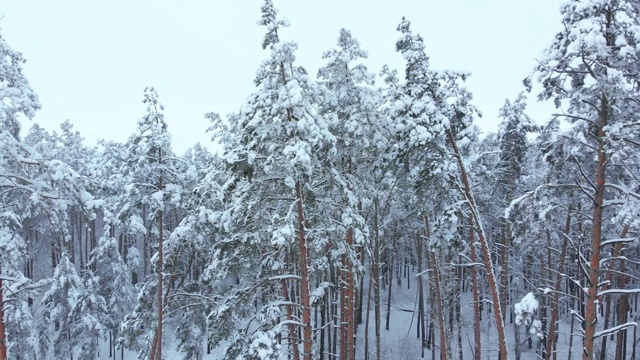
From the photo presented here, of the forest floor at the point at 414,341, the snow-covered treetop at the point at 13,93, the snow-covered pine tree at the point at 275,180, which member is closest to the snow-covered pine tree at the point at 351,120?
the snow-covered pine tree at the point at 275,180

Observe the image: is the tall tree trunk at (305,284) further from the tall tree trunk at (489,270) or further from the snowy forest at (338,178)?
the tall tree trunk at (489,270)

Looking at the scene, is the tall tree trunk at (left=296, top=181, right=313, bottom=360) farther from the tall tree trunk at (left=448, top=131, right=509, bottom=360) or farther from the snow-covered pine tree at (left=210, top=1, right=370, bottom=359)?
the tall tree trunk at (left=448, top=131, right=509, bottom=360)

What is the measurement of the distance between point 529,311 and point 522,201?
2.44 meters

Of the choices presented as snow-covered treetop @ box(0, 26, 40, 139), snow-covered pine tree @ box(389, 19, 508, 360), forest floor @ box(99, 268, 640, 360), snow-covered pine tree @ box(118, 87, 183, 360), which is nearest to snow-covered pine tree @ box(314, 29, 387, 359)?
snow-covered pine tree @ box(389, 19, 508, 360)

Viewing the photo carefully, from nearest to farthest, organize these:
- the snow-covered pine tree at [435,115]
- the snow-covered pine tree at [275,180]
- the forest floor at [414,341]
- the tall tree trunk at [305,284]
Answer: the snow-covered pine tree at [275,180] → the tall tree trunk at [305,284] → the snow-covered pine tree at [435,115] → the forest floor at [414,341]

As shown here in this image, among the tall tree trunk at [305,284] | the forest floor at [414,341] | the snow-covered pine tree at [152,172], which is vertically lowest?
the forest floor at [414,341]

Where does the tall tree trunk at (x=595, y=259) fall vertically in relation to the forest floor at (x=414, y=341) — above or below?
above

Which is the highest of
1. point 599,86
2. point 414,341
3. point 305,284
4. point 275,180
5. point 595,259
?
point 599,86

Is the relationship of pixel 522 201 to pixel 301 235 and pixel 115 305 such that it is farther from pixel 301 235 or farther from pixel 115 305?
pixel 115 305

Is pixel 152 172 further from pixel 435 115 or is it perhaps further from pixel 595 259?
pixel 595 259

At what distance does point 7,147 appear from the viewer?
8.80m

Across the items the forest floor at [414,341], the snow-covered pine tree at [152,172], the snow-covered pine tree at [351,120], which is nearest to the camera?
the snow-covered pine tree at [351,120]

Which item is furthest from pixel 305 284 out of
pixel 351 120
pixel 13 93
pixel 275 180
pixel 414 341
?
pixel 414 341

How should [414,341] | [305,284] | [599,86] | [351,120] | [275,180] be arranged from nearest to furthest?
[599,86] → [275,180] → [305,284] → [351,120] → [414,341]
